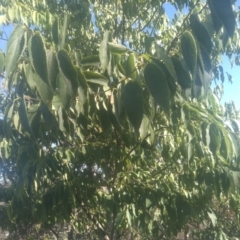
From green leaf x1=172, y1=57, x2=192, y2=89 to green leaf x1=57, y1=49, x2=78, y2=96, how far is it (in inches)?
15.3

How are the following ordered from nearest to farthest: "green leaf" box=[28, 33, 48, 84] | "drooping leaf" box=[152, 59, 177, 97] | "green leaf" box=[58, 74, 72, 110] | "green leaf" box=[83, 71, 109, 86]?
"green leaf" box=[28, 33, 48, 84] → "green leaf" box=[58, 74, 72, 110] → "drooping leaf" box=[152, 59, 177, 97] → "green leaf" box=[83, 71, 109, 86]

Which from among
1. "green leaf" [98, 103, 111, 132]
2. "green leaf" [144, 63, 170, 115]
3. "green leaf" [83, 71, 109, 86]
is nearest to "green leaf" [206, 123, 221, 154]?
"green leaf" [98, 103, 111, 132]

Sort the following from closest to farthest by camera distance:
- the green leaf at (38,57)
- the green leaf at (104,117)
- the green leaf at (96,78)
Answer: the green leaf at (38,57)
the green leaf at (96,78)
the green leaf at (104,117)

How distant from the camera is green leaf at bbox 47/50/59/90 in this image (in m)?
1.19

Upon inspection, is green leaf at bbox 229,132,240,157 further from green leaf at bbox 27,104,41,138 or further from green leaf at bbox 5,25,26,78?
green leaf at bbox 5,25,26,78

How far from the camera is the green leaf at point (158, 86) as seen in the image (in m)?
1.21

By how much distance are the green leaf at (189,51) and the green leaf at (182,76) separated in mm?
85

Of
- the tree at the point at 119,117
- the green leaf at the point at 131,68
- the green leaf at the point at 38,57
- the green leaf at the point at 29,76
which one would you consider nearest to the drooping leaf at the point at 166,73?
the tree at the point at 119,117

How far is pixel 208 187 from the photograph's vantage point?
8.34 ft

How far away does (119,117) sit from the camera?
1.64 m

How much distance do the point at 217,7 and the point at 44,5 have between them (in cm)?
223

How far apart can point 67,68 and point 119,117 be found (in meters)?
0.46

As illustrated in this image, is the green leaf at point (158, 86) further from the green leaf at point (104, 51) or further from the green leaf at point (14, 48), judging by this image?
the green leaf at point (14, 48)

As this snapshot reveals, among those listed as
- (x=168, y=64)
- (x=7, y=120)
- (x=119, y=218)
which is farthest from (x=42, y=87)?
(x=119, y=218)
